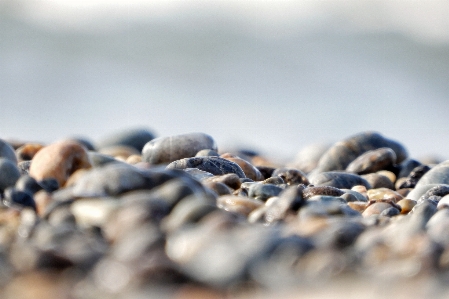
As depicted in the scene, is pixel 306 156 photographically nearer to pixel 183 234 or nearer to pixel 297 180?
pixel 297 180

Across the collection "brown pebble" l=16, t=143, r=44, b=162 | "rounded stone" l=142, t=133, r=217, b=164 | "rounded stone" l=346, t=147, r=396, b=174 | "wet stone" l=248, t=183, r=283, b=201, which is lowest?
"brown pebble" l=16, t=143, r=44, b=162

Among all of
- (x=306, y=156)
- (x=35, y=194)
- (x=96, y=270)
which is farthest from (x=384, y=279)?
(x=306, y=156)

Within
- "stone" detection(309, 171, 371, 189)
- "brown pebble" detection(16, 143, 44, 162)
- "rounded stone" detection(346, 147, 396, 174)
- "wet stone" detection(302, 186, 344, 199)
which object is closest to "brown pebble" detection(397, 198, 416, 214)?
"wet stone" detection(302, 186, 344, 199)

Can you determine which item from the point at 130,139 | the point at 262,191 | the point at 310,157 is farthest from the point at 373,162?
the point at 130,139

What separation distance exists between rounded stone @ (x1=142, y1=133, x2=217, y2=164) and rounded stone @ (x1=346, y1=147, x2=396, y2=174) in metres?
1.74

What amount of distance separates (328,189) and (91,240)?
2348mm

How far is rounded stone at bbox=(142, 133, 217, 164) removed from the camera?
681cm

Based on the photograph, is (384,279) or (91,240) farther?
(91,240)

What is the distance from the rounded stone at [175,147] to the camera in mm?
6812

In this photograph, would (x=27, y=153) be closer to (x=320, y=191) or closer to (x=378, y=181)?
(x=320, y=191)

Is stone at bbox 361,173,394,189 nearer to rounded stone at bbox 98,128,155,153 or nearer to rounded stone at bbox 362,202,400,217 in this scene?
rounded stone at bbox 362,202,400,217

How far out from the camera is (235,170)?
229 inches

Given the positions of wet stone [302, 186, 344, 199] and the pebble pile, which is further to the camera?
wet stone [302, 186, 344, 199]

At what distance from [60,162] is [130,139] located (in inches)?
235
